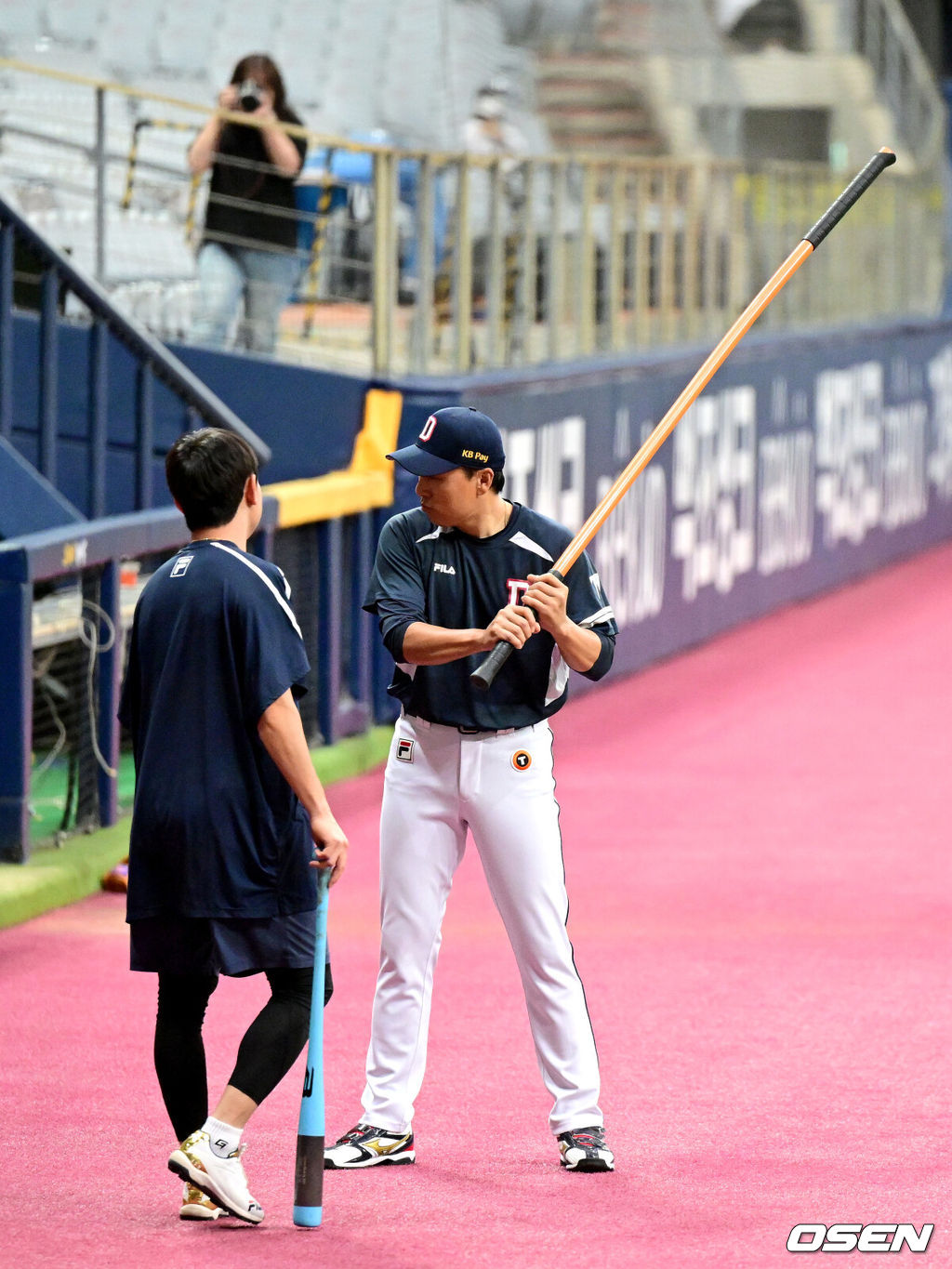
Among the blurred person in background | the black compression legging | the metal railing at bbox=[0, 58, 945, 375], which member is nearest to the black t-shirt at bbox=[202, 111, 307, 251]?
the metal railing at bbox=[0, 58, 945, 375]

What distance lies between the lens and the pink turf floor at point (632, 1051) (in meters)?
4.79

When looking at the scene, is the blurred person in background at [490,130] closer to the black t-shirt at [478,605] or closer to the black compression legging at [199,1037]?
the black t-shirt at [478,605]

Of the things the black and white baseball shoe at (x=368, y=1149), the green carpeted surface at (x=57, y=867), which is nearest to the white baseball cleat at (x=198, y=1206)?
the black and white baseball shoe at (x=368, y=1149)

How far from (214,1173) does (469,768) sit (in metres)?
1.09

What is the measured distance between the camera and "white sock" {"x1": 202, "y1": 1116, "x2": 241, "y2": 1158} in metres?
4.59

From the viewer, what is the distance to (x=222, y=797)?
181 inches

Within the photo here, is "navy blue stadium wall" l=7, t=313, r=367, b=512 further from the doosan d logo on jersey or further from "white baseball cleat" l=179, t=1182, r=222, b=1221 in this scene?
the doosan d logo on jersey

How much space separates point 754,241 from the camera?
15992mm

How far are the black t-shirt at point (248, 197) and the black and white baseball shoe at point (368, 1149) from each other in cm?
680

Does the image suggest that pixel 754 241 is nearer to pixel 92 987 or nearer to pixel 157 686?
pixel 92 987

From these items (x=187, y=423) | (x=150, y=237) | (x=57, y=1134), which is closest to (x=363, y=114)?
(x=150, y=237)

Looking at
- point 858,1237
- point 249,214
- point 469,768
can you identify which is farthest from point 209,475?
point 249,214

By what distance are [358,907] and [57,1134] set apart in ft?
8.70

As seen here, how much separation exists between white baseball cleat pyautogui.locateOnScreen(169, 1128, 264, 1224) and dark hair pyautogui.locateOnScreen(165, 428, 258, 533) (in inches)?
50.4
